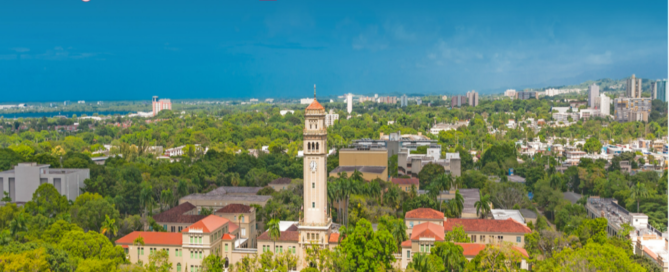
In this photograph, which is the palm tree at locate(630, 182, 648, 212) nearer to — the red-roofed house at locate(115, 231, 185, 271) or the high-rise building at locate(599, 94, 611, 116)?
the red-roofed house at locate(115, 231, 185, 271)

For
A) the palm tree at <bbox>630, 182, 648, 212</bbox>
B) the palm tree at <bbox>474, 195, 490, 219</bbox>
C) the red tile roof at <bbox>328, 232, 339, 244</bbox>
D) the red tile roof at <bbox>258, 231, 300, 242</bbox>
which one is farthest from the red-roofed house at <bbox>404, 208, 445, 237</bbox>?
the palm tree at <bbox>630, 182, 648, 212</bbox>

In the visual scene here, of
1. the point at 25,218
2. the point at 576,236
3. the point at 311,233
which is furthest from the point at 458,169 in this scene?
the point at 25,218

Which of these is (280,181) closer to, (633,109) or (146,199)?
(146,199)

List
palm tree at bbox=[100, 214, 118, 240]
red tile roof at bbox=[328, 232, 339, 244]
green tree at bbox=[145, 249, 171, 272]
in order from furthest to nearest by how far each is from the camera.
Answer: palm tree at bbox=[100, 214, 118, 240], red tile roof at bbox=[328, 232, 339, 244], green tree at bbox=[145, 249, 171, 272]

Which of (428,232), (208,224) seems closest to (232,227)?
(208,224)

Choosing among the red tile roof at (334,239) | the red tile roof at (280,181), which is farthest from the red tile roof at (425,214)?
the red tile roof at (280,181)
